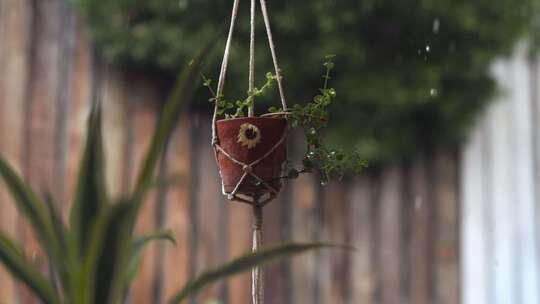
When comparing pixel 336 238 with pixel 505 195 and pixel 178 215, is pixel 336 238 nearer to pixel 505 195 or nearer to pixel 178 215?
pixel 178 215

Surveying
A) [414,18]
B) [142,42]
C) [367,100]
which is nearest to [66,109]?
[142,42]

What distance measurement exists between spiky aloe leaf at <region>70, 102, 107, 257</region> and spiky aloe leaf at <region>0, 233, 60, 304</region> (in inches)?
2.6

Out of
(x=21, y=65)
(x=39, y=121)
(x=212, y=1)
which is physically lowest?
(x=39, y=121)

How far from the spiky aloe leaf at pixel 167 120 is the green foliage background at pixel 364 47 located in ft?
5.99

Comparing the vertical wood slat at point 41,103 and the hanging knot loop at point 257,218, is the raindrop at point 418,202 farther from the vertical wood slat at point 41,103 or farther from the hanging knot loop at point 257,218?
the hanging knot loop at point 257,218

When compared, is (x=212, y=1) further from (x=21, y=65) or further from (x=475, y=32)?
(x=475, y=32)

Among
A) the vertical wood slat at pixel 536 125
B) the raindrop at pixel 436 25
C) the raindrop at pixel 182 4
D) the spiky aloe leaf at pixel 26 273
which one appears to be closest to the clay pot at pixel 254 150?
the spiky aloe leaf at pixel 26 273

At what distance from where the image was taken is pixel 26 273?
80 cm

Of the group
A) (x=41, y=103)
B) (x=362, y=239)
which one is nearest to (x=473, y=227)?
(x=362, y=239)

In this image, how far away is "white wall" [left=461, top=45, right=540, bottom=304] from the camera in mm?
3318

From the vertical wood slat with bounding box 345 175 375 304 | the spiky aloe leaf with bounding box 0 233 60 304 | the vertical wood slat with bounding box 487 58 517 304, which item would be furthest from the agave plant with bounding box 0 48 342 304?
the vertical wood slat with bounding box 487 58 517 304

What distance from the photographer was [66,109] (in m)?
2.77

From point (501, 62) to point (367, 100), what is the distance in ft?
2.97

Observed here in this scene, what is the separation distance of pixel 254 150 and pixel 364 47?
5.86 feet
